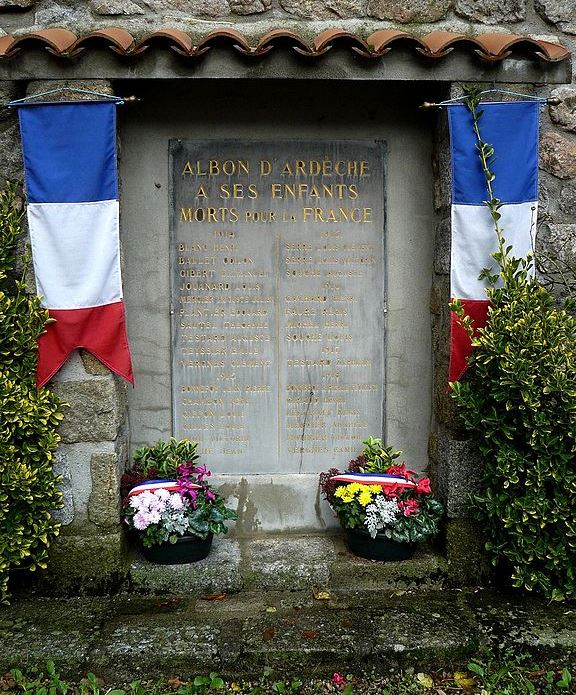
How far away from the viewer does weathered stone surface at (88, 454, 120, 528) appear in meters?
3.95

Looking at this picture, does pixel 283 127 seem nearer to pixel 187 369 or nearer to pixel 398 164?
pixel 398 164

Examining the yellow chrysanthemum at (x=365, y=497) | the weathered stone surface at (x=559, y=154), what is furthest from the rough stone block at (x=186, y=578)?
the weathered stone surface at (x=559, y=154)

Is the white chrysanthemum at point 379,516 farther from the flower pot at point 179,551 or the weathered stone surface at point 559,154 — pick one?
the weathered stone surface at point 559,154

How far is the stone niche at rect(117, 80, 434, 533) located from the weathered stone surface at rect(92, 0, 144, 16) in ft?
1.48

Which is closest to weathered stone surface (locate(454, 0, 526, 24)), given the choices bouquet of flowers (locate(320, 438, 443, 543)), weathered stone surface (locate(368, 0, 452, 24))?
weathered stone surface (locate(368, 0, 452, 24))

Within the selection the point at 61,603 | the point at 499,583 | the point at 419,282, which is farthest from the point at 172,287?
the point at 499,583

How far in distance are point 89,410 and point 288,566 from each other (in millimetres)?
1342

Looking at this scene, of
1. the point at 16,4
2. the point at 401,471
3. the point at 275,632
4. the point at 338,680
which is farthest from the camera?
the point at 401,471

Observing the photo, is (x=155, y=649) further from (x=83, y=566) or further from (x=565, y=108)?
(x=565, y=108)

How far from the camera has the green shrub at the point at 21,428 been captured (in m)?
3.68

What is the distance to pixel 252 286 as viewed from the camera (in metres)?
4.35

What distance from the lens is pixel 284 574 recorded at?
4.04 meters

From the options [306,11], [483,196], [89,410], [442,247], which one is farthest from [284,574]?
[306,11]

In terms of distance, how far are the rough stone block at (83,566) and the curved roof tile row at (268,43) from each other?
7.97 ft
